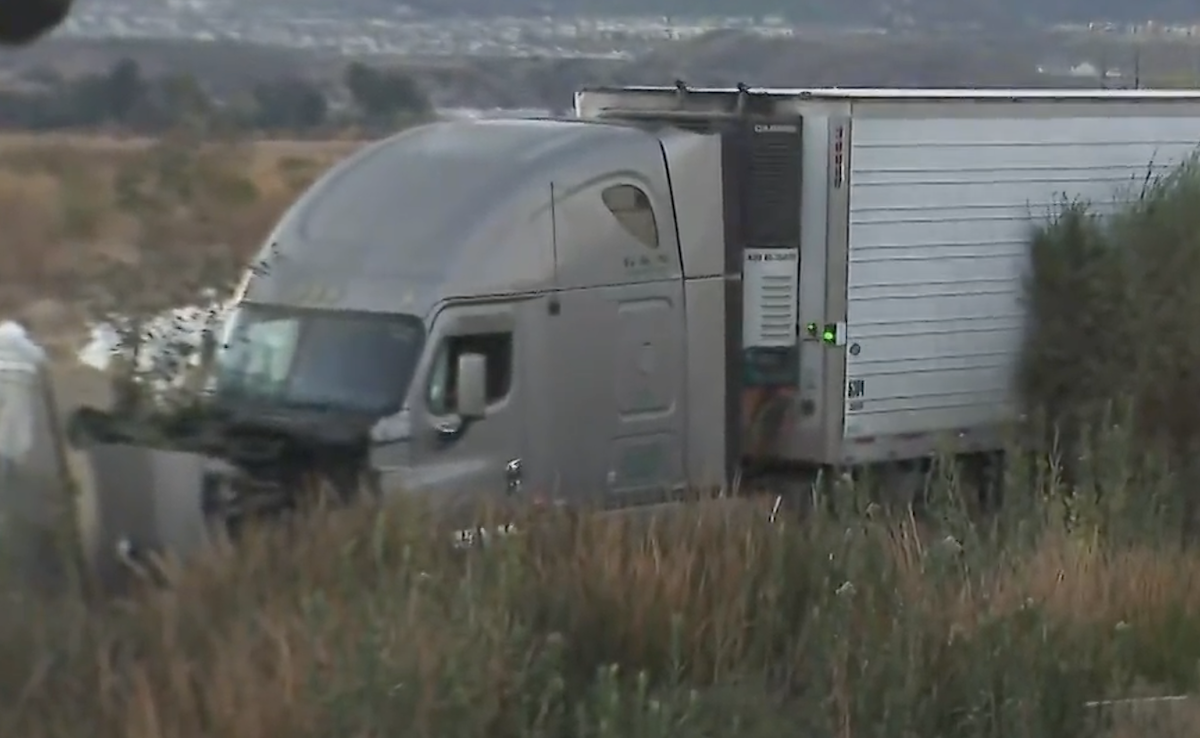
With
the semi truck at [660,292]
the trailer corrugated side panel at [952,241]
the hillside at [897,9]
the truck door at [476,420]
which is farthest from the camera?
the hillside at [897,9]

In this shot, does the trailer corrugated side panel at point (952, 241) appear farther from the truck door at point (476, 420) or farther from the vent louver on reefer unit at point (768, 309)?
the truck door at point (476, 420)

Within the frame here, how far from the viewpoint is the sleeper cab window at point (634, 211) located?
13.8 meters

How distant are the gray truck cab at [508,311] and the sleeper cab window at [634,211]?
1 centimetres

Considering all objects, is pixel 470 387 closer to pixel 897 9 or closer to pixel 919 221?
pixel 919 221

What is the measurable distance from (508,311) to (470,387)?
738 millimetres

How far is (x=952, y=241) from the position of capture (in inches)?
610

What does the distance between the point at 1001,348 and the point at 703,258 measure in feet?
9.54

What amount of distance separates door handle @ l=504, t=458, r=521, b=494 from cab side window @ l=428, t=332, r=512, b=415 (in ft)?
1.21

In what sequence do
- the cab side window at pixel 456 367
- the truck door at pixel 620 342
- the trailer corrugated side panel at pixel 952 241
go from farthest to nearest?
the trailer corrugated side panel at pixel 952 241
the truck door at pixel 620 342
the cab side window at pixel 456 367

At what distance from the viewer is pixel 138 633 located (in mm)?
8039

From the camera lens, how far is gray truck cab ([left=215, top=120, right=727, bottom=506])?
12539 millimetres

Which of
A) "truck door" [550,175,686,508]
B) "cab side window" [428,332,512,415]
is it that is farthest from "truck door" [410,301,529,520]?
"truck door" [550,175,686,508]

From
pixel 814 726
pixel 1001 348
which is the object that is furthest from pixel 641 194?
pixel 814 726

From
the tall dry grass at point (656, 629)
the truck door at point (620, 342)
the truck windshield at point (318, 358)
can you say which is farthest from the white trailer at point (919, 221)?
the tall dry grass at point (656, 629)
